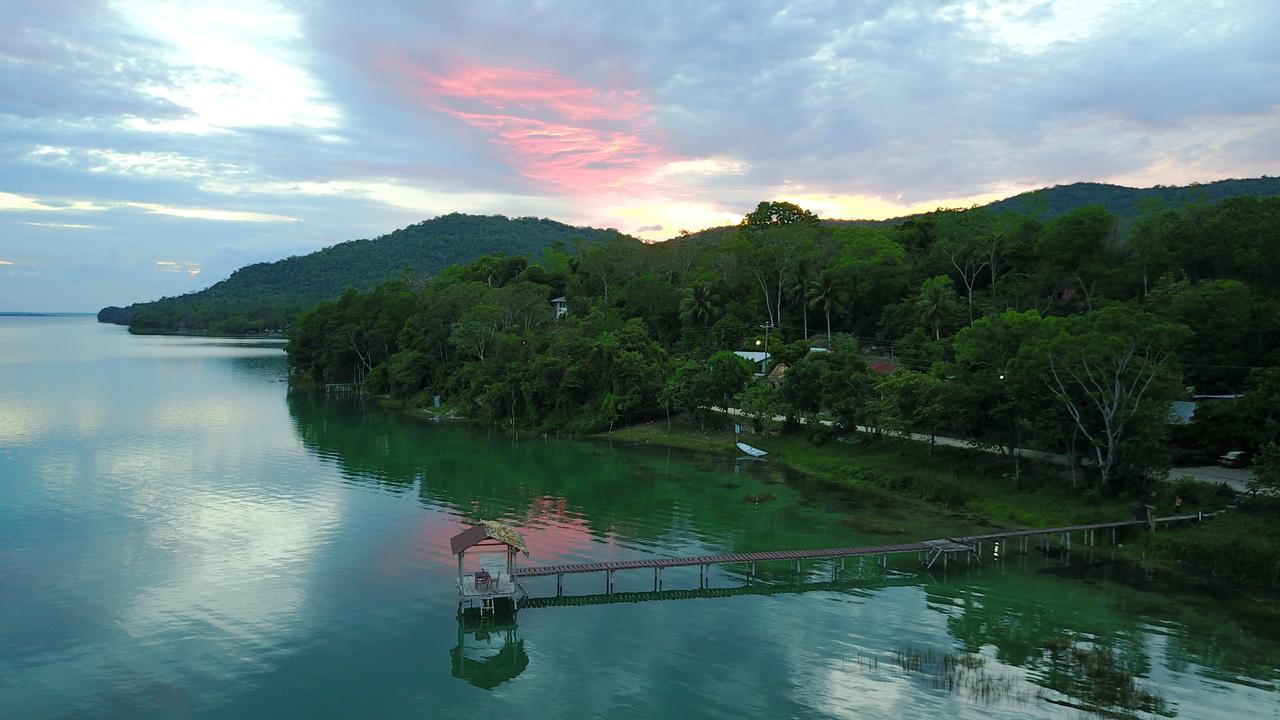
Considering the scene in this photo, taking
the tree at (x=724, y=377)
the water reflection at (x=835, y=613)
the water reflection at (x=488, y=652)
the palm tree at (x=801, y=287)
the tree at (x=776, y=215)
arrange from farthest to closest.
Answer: the tree at (x=776, y=215) < the palm tree at (x=801, y=287) < the tree at (x=724, y=377) < the water reflection at (x=488, y=652) < the water reflection at (x=835, y=613)

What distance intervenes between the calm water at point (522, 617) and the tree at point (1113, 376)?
7.21 meters

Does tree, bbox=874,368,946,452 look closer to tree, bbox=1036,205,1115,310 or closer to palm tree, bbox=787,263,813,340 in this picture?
tree, bbox=1036,205,1115,310

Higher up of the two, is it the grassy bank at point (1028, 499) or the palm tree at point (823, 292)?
the palm tree at point (823, 292)

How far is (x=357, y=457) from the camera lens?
5791cm

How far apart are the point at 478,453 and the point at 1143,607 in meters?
43.6

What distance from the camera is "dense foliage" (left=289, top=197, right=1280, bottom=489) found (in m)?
38.8

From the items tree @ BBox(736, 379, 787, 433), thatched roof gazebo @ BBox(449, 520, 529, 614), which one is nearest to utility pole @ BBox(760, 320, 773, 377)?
tree @ BBox(736, 379, 787, 433)

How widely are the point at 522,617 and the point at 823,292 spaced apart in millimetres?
A: 58111

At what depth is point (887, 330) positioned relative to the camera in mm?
76188

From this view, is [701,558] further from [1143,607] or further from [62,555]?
[62,555]

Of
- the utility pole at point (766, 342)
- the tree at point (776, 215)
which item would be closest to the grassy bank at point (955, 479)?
the utility pole at point (766, 342)

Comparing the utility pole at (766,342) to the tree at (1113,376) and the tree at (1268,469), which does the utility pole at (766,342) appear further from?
the tree at (1268,469)

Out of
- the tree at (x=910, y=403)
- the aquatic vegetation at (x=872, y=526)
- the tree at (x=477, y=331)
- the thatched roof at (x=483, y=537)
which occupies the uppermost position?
the tree at (x=477, y=331)

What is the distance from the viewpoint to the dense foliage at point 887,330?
3884 cm
